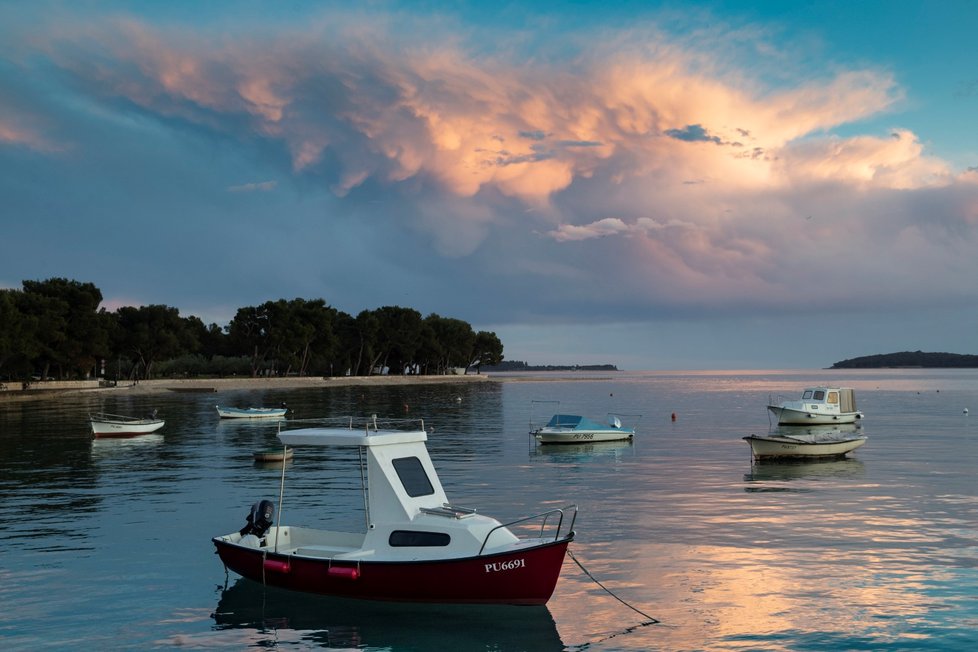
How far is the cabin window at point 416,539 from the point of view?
18.9 meters

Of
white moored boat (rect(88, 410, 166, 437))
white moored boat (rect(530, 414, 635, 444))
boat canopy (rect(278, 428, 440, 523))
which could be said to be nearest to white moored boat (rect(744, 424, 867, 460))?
white moored boat (rect(530, 414, 635, 444))

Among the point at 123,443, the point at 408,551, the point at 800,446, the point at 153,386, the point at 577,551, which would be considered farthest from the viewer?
the point at 153,386

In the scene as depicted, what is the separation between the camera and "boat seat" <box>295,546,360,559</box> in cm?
2114

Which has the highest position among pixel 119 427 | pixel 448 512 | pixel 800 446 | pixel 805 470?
pixel 448 512

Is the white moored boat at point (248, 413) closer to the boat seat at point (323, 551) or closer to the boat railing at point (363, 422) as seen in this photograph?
the boat railing at point (363, 422)

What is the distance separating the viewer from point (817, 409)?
7781 cm

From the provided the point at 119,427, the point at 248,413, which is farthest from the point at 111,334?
the point at 119,427

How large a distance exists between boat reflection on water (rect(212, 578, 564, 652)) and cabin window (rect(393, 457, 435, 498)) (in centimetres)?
269

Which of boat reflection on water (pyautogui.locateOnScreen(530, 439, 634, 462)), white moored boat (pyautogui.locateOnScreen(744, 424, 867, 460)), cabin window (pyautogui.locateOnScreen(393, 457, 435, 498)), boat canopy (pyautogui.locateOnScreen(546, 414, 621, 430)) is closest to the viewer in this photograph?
cabin window (pyautogui.locateOnScreen(393, 457, 435, 498))

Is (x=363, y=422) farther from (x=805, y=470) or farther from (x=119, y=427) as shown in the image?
(x=119, y=427)

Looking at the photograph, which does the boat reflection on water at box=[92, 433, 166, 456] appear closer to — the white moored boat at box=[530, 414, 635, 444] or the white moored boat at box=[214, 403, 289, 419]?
the white moored boat at box=[214, 403, 289, 419]

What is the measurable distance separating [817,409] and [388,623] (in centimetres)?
6787

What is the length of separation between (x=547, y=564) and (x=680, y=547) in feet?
28.7

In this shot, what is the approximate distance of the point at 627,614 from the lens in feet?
63.1
